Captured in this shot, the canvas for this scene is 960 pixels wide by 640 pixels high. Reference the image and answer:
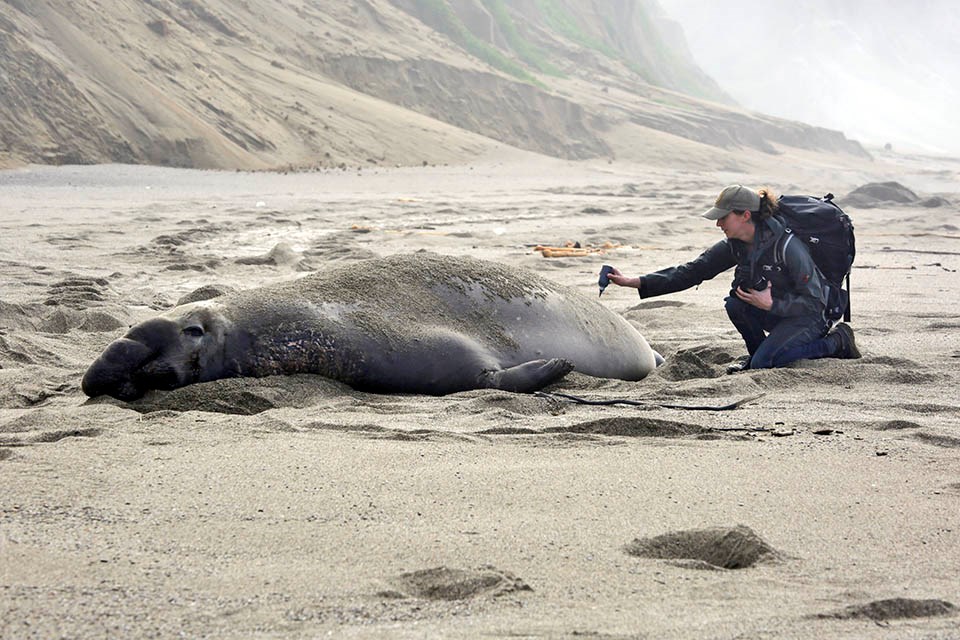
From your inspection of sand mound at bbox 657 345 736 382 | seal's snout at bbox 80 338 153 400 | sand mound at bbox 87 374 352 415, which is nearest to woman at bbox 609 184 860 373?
sand mound at bbox 657 345 736 382

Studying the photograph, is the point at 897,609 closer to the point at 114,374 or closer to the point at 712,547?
the point at 712,547

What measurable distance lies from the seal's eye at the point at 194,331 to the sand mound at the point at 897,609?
314 centimetres

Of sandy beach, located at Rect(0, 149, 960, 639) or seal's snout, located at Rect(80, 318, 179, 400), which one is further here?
seal's snout, located at Rect(80, 318, 179, 400)

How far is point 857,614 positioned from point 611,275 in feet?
11.9

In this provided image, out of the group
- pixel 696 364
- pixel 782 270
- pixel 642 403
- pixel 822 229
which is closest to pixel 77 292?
pixel 696 364

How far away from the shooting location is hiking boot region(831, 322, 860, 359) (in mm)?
5676

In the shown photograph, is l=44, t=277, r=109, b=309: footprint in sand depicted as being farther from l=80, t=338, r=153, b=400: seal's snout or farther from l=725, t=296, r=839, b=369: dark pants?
l=725, t=296, r=839, b=369: dark pants

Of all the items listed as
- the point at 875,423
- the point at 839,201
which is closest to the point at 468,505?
the point at 875,423

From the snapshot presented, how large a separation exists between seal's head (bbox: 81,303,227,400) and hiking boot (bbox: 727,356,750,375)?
2.50 metres

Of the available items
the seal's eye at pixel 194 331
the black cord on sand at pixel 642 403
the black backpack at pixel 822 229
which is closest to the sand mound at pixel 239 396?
the seal's eye at pixel 194 331

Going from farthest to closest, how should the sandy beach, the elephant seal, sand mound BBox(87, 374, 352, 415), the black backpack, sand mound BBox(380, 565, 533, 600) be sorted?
1. the black backpack
2. the elephant seal
3. sand mound BBox(87, 374, 352, 415)
4. sand mound BBox(380, 565, 533, 600)
5. the sandy beach

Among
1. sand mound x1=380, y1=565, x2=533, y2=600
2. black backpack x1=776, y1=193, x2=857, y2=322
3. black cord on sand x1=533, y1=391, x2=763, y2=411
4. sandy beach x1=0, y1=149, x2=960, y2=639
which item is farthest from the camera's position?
black backpack x1=776, y1=193, x2=857, y2=322

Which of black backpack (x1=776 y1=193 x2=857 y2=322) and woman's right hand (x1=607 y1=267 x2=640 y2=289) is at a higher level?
black backpack (x1=776 y1=193 x2=857 y2=322)

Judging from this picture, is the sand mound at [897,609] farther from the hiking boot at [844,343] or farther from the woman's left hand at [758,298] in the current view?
the hiking boot at [844,343]
